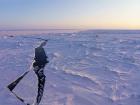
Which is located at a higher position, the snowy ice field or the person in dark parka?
the person in dark parka

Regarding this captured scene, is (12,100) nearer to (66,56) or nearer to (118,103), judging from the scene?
(118,103)

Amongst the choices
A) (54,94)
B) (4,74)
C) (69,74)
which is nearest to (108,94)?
(54,94)

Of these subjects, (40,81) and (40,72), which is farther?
(40,72)

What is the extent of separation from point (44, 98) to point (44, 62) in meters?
2.47

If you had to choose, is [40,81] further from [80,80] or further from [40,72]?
[80,80]

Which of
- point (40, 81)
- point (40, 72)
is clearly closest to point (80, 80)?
point (40, 81)

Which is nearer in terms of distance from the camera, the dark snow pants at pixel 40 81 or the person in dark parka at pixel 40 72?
the dark snow pants at pixel 40 81

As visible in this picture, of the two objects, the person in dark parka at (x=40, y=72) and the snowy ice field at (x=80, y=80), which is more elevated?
the person in dark parka at (x=40, y=72)

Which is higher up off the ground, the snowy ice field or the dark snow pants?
the dark snow pants

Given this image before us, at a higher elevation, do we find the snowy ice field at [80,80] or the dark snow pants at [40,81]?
the dark snow pants at [40,81]

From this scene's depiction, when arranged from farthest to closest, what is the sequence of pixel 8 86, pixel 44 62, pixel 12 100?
pixel 44 62, pixel 8 86, pixel 12 100

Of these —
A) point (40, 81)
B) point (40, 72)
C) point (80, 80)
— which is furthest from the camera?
point (40, 72)

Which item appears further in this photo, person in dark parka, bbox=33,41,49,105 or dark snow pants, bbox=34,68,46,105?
person in dark parka, bbox=33,41,49,105

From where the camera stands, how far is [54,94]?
445 centimetres
